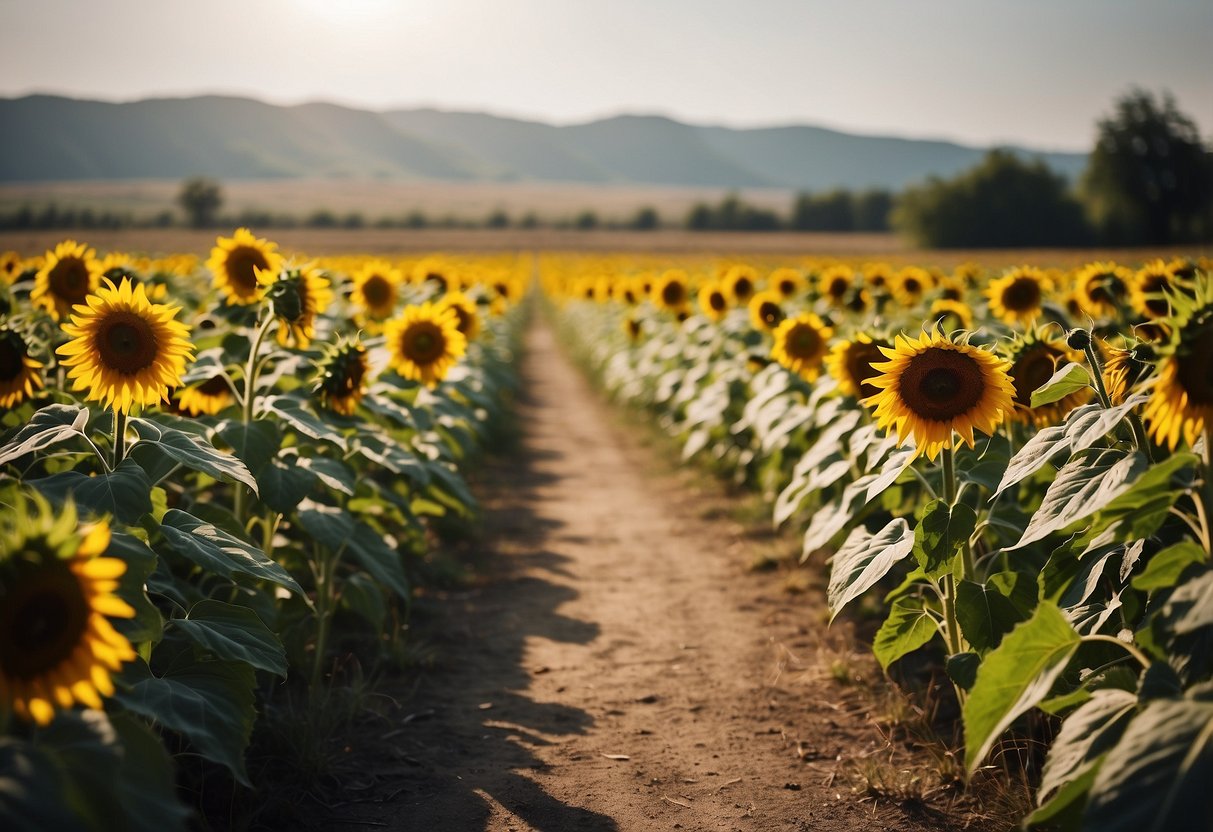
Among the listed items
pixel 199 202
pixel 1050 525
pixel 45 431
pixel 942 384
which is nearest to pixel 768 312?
pixel 942 384

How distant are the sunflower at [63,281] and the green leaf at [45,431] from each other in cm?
244

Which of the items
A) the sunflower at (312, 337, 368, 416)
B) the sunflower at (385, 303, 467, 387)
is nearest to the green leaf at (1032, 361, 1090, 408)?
the sunflower at (312, 337, 368, 416)

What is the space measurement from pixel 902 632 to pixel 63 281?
4.71 metres

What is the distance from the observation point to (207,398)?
4.70 meters

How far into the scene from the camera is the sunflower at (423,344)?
17.4 ft

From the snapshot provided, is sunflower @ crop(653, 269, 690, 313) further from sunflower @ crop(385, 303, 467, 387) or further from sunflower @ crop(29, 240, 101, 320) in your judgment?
sunflower @ crop(29, 240, 101, 320)

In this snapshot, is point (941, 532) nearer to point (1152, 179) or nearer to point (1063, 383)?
point (1063, 383)

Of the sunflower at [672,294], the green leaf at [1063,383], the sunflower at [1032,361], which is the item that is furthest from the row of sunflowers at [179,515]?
the sunflower at [672,294]

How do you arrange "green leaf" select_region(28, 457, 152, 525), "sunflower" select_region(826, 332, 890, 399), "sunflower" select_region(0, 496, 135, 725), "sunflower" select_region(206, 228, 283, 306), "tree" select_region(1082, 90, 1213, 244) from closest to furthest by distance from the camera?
"sunflower" select_region(0, 496, 135, 725) < "green leaf" select_region(28, 457, 152, 525) < "sunflower" select_region(826, 332, 890, 399) < "sunflower" select_region(206, 228, 283, 306) < "tree" select_region(1082, 90, 1213, 244)

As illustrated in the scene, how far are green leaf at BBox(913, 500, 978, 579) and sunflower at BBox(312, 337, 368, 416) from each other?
2469mm

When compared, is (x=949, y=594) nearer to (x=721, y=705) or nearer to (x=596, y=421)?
(x=721, y=705)

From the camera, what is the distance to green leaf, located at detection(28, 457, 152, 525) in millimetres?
2600

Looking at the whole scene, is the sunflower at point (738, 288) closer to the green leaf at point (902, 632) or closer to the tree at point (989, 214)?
the green leaf at point (902, 632)

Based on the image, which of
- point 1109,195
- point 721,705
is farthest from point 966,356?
point 1109,195
